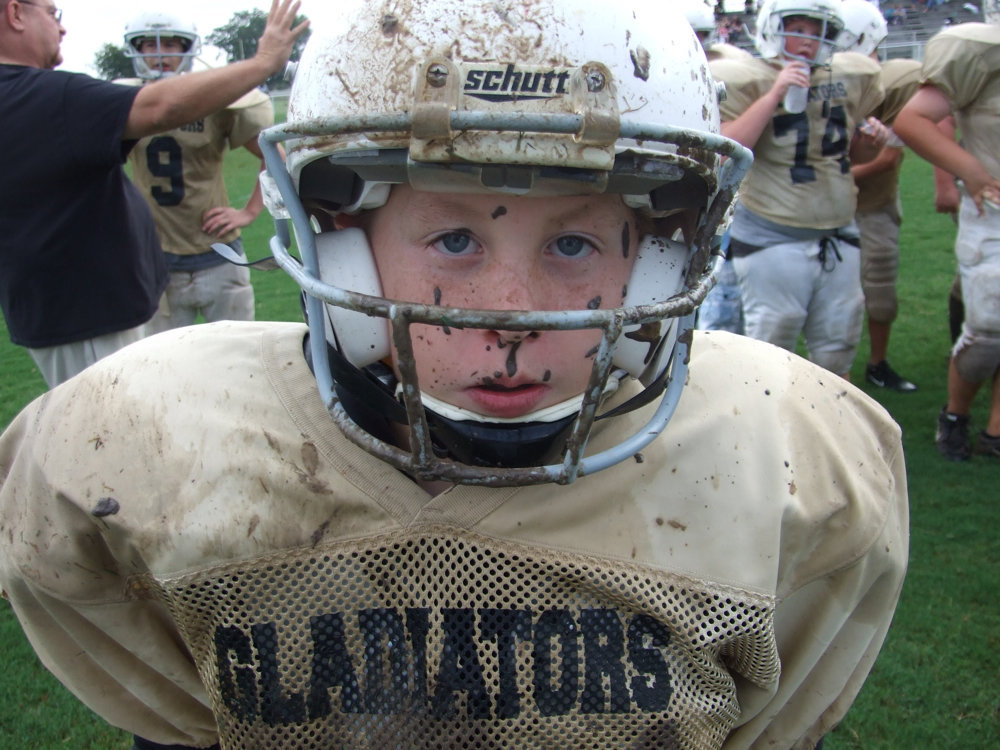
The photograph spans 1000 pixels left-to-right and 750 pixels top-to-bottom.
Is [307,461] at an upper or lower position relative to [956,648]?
upper

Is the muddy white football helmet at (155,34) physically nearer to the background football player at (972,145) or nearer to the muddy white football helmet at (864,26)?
the muddy white football helmet at (864,26)

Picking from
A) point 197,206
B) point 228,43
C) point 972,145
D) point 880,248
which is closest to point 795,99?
point 972,145

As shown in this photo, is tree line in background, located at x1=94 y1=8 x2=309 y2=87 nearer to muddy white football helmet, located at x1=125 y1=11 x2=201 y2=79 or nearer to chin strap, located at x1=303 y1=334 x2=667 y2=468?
muddy white football helmet, located at x1=125 y1=11 x2=201 y2=79

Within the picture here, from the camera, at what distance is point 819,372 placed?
1.61 meters

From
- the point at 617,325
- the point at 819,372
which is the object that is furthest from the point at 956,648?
the point at 617,325

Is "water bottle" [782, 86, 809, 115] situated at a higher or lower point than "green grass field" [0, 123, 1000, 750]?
higher

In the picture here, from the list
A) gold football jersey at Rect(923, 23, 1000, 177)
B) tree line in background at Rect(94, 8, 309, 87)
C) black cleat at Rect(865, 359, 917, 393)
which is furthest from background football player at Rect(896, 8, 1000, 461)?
tree line in background at Rect(94, 8, 309, 87)

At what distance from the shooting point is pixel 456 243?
1.33 m

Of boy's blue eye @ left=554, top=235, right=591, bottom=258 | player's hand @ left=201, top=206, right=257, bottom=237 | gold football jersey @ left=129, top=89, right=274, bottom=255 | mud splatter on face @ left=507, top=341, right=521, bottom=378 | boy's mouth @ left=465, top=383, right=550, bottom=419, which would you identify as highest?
boy's blue eye @ left=554, top=235, right=591, bottom=258

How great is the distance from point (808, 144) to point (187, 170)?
10.1ft

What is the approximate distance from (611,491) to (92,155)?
2.58m

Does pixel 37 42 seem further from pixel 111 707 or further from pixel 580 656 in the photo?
pixel 580 656

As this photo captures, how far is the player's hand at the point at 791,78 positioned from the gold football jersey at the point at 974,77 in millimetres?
508

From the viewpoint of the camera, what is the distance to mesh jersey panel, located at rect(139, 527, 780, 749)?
4.51 feet
